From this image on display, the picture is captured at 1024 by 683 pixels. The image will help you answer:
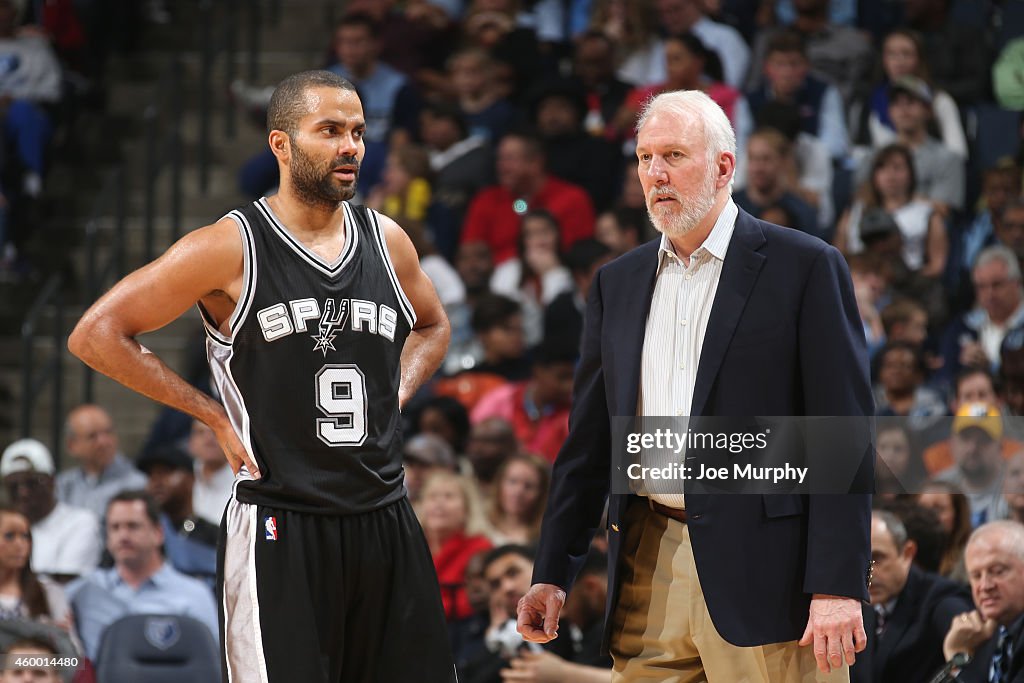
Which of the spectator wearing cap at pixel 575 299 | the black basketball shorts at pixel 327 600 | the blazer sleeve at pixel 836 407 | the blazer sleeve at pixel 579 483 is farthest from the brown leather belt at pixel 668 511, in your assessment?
the spectator wearing cap at pixel 575 299

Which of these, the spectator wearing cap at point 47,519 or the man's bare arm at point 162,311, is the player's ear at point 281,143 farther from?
the spectator wearing cap at point 47,519

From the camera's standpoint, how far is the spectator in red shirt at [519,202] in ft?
30.4

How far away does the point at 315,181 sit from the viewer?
12.5 feet

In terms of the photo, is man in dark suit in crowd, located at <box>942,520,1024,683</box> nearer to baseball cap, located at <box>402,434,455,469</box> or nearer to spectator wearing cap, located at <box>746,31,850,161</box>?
baseball cap, located at <box>402,434,455,469</box>

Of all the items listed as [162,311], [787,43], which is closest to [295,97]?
[162,311]

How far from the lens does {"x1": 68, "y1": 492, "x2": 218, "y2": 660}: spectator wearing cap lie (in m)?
7.01

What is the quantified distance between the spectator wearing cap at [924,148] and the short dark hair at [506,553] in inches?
141

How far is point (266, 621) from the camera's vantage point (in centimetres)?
368

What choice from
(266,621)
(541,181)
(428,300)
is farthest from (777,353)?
(541,181)

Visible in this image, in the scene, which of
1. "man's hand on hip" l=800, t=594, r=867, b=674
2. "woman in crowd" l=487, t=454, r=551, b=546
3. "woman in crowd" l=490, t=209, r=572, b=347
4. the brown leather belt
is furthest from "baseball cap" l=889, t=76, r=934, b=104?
"man's hand on hip" l=800, t=594, r=867, b=674

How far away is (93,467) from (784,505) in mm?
5452

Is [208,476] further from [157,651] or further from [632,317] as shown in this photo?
[632,317]

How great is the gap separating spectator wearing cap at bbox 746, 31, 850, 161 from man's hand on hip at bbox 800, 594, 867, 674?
6.16m

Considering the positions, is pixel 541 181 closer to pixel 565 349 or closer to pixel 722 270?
pixel 565 349
